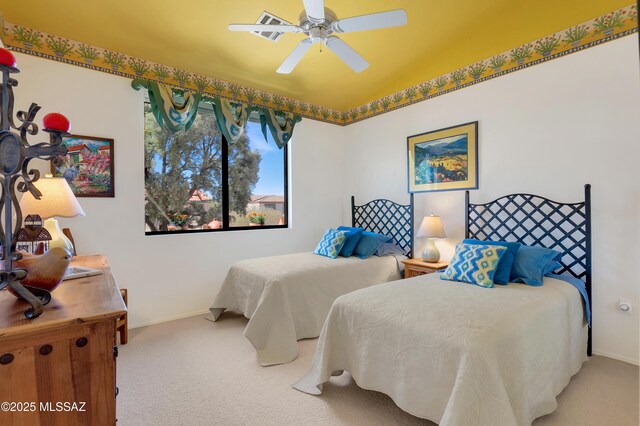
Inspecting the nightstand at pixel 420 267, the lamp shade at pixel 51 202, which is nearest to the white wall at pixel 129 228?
the lamp shade at pixel 51 202

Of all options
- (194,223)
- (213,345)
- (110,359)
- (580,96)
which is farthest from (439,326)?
(194,223)

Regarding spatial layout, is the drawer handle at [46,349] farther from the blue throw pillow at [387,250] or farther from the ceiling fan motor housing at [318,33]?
the blue throw pillow at [387,250]

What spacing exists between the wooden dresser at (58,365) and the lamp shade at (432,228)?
10.1 feet

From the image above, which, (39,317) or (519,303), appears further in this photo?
(519,303)

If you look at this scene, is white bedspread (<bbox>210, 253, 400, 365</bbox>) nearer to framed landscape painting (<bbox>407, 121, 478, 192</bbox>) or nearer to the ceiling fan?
framed landscape painting (<bbox>407, 121, 478, 192</bbox>)

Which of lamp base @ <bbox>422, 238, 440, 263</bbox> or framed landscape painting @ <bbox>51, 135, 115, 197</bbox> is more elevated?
framed landscape painting @ <bbox>51, 135, 115, 197</bbox>

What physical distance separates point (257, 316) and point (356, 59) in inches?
93.3

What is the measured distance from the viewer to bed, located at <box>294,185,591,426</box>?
144cm

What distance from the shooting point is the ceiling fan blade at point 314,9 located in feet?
6.37

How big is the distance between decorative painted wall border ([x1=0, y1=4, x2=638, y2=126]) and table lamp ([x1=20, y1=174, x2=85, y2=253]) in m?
1.62

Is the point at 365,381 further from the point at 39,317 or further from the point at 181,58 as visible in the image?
the point at 181,58

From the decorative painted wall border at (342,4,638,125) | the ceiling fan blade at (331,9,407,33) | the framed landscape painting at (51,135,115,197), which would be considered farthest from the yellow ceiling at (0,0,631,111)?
the framed landscape painting at (51,135,115,197)

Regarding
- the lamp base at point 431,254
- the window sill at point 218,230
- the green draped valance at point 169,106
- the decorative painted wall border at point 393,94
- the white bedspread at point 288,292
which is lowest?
the white bedspread at point 288,292

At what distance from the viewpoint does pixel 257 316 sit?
8.80ft
